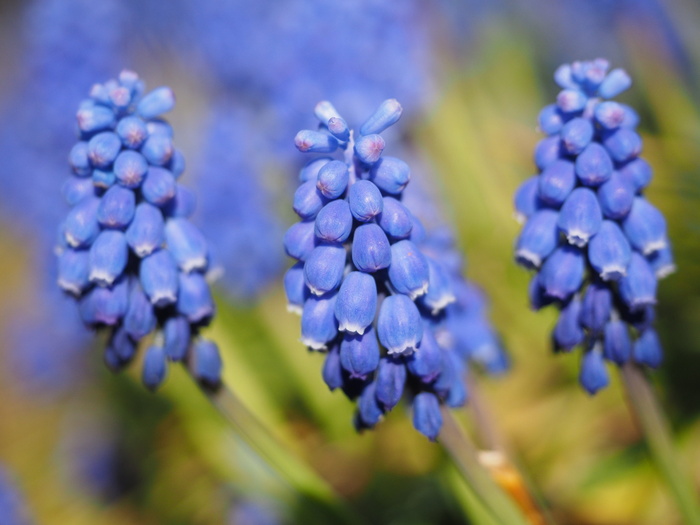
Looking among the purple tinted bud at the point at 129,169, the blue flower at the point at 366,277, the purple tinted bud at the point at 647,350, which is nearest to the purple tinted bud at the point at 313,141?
the blue flower at the point at 366,277

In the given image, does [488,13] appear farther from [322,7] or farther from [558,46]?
[322,7]

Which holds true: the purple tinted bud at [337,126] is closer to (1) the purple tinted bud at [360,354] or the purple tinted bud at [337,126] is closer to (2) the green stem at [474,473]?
(1) the purple tinted bud at [360,354]

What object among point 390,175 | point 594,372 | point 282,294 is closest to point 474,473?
point 594,372

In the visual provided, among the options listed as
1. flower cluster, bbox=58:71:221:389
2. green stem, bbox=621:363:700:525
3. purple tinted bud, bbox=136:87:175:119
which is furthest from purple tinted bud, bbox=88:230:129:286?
green stem, bbox=621:363:700:525

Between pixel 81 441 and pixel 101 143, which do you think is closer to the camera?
pixel 101 143

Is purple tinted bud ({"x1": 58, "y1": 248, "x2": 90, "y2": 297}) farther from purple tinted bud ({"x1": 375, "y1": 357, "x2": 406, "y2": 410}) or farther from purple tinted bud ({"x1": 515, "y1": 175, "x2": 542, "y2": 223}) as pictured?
purple tinted bud ({"x1": 515, "y1": 175, "x2": 542, "y2": 223})

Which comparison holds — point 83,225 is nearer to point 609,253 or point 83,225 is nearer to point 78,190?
point 78,190

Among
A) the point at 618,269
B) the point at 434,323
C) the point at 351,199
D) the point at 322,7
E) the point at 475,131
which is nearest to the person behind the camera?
the point at 351,199

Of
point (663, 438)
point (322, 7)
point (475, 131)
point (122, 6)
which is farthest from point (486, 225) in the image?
point (122, 6)
